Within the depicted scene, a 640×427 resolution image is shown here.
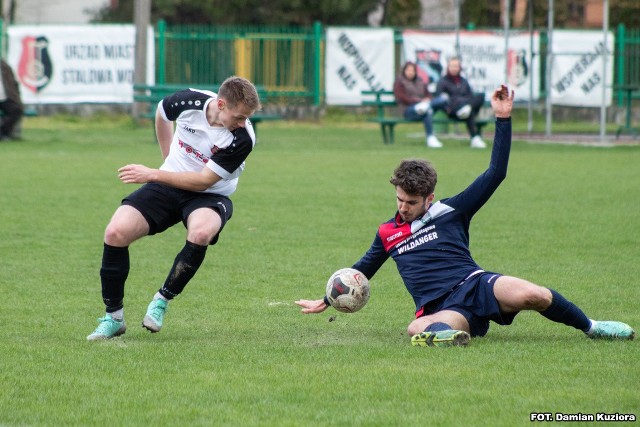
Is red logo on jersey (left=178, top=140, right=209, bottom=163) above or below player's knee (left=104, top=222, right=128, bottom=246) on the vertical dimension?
above

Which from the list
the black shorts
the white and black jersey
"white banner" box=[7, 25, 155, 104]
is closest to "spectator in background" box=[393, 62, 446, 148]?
"white banner" box=[7, 25, 155, 104]

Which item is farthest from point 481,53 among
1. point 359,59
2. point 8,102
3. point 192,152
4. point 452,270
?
point 452,270

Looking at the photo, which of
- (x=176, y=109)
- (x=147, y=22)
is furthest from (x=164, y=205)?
(x=147, y=22)

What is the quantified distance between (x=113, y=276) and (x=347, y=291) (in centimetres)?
133

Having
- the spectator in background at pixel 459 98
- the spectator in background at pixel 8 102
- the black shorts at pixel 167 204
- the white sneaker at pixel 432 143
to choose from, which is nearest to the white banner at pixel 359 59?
the spectator in background at pixel 459 98

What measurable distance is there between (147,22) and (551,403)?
77.2 feet

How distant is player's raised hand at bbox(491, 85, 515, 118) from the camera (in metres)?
6.41

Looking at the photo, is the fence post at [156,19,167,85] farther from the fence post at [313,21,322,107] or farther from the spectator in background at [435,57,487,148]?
the spectator in background at [435,57,487,148]

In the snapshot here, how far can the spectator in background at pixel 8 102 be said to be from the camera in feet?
71.4

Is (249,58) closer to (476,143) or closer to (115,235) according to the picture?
(476,143)

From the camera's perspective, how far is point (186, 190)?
6.87 meters

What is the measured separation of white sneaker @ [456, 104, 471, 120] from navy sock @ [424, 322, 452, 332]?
15596mm

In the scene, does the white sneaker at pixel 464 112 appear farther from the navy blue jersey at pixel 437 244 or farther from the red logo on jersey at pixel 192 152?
the navy blue jersey at pixel 437 244

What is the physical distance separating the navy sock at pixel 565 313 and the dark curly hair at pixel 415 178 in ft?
2.91
